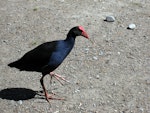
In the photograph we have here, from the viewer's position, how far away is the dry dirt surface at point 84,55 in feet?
24.0

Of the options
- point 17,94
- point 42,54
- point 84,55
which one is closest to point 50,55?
point 42,54

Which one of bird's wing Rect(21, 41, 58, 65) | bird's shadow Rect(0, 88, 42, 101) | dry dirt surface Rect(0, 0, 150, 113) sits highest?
bird's wing Rect(21, 41, 58, 65)

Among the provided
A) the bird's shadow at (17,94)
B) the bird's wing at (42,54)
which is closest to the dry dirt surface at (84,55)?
the bird's shadow at (17,94)

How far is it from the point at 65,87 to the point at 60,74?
478 millimetres

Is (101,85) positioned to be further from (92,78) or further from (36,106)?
(36,106)

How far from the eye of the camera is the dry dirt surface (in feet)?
24.0

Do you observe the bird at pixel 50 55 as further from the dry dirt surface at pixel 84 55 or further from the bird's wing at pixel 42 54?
the dry dirt surface at pixel 84 55

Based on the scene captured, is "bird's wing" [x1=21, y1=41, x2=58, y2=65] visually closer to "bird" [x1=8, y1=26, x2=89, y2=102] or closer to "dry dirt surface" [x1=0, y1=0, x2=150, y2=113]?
"bird" [x1=8, y1=26, x2=89, y2=102]

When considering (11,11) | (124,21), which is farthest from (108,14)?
(11,11)

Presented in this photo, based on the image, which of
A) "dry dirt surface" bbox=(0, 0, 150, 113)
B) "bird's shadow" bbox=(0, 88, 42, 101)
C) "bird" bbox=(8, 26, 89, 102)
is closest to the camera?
"bird" bbox=(8, 26, 89, 102)

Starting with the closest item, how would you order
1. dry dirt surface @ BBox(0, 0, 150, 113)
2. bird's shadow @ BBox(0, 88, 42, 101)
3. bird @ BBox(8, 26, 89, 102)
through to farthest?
bird @ BBox(8, 26, 89, 102)
dry dirt surface @ BBox(0, 0, 150, 113)
bird's shadow @ BBox(0, 88, 42, 101)

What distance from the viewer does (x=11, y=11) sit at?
34.9 ft

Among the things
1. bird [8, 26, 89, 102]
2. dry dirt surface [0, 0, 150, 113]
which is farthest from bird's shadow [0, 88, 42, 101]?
bird [8, 26, 89, 102]

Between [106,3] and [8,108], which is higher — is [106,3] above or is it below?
above
